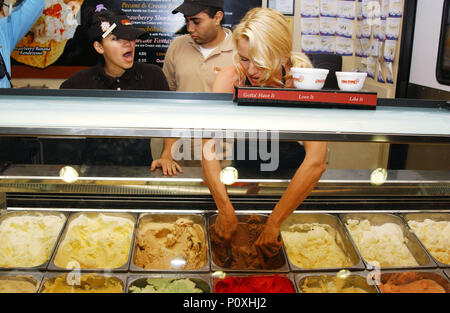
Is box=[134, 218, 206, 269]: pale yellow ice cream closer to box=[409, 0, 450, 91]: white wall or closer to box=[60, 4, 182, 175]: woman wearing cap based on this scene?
box=[60, 4, 182, 175]: woman wearing cap

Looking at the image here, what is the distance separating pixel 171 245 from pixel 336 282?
0.72 m

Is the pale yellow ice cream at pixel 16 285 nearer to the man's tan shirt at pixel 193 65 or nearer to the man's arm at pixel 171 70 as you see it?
the man's tan shirt at pixel 193 65

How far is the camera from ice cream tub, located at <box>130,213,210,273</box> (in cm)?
157

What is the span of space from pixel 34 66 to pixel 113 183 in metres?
2.81

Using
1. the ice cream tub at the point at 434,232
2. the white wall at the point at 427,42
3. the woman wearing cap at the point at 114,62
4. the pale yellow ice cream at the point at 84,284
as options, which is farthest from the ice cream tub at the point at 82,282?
the white wall at the point at 427,42

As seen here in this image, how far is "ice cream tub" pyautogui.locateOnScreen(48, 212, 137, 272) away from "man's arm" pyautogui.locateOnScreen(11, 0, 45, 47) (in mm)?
2053

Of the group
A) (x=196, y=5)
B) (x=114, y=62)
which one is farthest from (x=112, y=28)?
(x=196, y=5)

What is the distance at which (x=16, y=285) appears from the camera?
1.48 meters

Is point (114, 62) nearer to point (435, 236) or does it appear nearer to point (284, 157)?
point (284, 157)

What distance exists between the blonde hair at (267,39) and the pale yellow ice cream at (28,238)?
1.19 meters

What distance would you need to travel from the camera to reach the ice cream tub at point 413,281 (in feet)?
5.01

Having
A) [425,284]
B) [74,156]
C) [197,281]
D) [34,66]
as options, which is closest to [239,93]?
[197,281]

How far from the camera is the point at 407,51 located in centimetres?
379

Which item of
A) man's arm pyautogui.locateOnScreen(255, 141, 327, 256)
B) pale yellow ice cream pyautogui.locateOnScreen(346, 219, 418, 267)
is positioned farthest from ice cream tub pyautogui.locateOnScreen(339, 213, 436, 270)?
man's arm pyautogui.locateOnScreen(255, 141, 327, 256)
